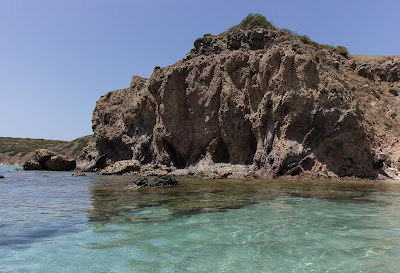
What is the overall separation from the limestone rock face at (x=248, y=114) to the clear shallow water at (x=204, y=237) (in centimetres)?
1180

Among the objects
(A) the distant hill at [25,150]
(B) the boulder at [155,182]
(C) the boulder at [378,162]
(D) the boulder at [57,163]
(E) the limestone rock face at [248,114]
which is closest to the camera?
(B) the boulder at [155,182]

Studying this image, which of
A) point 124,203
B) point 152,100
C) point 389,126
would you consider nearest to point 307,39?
point 389,126

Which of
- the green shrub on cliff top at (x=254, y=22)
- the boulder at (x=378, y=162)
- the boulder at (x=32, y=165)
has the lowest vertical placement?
the boulder at (x=32, y=165)

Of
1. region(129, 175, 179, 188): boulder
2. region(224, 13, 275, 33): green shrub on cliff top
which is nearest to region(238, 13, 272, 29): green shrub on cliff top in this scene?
region(224, 13, 275, 33): green shrub on cliff top

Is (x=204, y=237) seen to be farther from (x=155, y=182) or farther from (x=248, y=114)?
(x=248, y=114)

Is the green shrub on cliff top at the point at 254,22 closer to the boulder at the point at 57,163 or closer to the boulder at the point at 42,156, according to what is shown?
the boulder at the point at 57,163

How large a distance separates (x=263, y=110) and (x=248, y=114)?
124 inches

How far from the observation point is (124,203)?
11031 mm

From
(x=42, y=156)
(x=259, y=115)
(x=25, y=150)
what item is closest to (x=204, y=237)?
(x=259, y=115)

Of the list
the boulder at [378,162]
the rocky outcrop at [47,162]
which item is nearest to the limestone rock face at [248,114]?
the boulder at [378,162]

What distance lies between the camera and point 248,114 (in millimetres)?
28391

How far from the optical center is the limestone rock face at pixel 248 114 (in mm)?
21375

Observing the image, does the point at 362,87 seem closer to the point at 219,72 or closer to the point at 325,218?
the point at 219,72

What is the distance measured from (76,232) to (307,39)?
32976 mm
